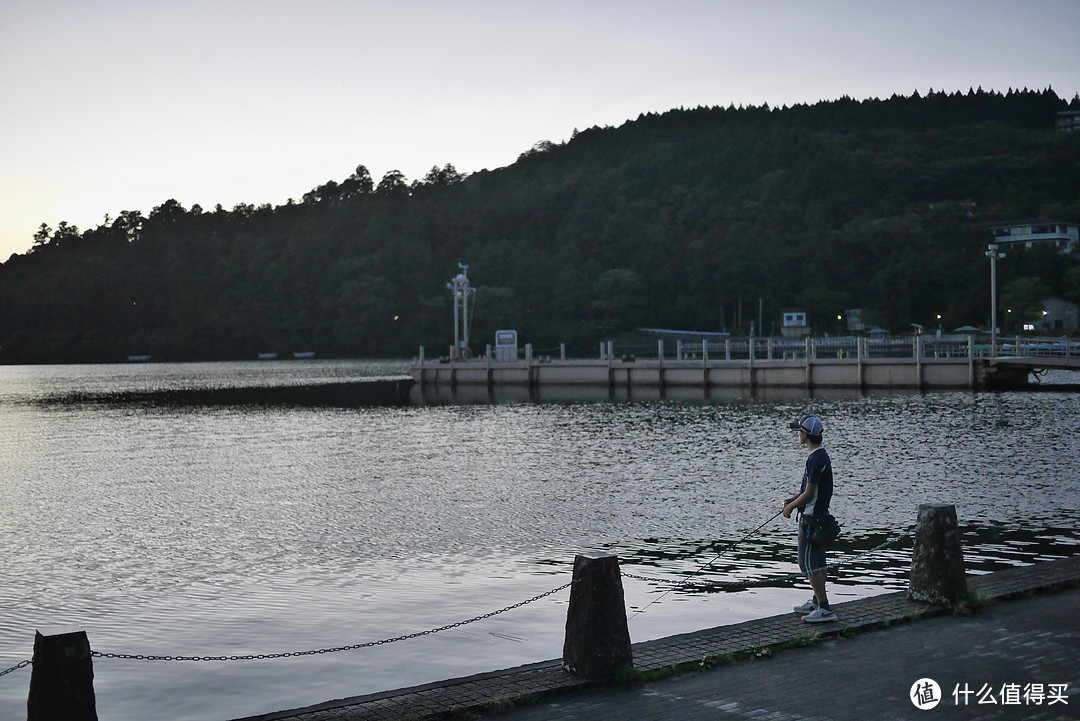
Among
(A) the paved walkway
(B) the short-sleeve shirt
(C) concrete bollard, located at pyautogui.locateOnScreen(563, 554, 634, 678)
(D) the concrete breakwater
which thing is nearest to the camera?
(A) the paved walkway

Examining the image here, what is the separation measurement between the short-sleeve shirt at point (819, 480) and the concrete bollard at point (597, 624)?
97.1 inches

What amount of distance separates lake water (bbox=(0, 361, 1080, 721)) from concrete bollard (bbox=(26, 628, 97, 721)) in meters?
Result: 3.83

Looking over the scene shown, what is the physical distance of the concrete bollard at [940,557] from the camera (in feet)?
29.8

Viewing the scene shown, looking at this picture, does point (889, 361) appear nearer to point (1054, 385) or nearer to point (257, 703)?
point (1054, 385)

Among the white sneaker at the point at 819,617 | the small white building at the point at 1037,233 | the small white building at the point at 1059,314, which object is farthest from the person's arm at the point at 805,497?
the small white building at the point at 1037,233

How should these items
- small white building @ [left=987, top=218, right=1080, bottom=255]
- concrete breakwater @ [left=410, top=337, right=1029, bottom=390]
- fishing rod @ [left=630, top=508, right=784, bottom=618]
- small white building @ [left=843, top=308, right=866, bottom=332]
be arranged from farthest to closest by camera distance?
1. small white building @ [left=843, top=308, right=866, bottom=332]
2. small white building @ [left=987, top=218, right=1080, bottom=255]
3. concrete breakwater @ [left=410, top=337, right=1029, bottom=390]
4. fishing rod @ [left=630, top=508, right=784, bottom=618]

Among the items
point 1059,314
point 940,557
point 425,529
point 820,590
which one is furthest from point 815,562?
point 1059,314

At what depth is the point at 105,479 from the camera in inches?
1188

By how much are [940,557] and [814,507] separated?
136 centimetres

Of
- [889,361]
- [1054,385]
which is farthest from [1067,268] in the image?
[889,361]

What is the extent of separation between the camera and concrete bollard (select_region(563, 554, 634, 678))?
24.2 feet

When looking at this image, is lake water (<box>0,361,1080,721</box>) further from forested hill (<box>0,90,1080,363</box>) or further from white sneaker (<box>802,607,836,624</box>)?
forested hill (<box>0,90,1080,363</box>)

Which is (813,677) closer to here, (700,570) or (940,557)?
(940,557)

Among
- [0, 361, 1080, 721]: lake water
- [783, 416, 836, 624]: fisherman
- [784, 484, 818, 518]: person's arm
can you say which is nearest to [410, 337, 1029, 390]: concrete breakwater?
[0, 361, 1080, 721]: lake water
